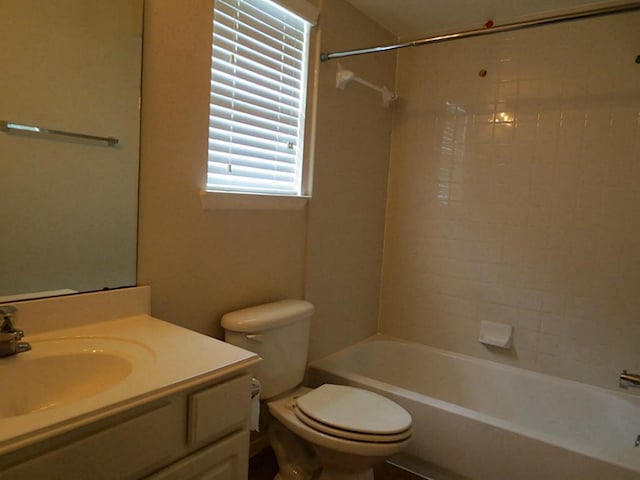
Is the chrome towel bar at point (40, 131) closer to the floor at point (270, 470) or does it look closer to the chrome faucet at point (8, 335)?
the chrome faucet at point (8, 335)

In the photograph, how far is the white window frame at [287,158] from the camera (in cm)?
170

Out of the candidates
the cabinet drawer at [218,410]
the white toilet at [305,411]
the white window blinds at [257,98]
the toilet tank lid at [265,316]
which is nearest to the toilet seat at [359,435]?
the white toilet at [305,411]

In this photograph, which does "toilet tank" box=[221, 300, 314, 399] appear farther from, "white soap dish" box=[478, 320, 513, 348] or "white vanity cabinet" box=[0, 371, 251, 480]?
"white soap dish" box=[478, 320, 513, 348]

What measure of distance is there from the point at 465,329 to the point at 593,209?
92cm

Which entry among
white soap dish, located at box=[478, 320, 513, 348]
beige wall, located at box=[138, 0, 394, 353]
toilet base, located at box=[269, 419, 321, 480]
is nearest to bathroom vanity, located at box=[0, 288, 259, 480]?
beige wall, located at box=[138, 0, 394, 353]

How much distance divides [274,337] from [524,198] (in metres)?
1.53

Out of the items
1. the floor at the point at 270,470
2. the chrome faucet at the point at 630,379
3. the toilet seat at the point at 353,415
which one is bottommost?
the floor at the point at 270,470

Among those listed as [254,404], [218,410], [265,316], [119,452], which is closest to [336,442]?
[254,404]

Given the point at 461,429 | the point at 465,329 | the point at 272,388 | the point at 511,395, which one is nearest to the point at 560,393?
the point at 511,395

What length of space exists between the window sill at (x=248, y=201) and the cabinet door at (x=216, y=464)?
2.77 feet

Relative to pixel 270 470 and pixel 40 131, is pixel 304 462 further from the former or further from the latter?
pixel 40 131

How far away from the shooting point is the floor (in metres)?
1.96

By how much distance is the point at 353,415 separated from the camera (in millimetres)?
1663

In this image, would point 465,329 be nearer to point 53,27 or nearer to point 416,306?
point 416,306
